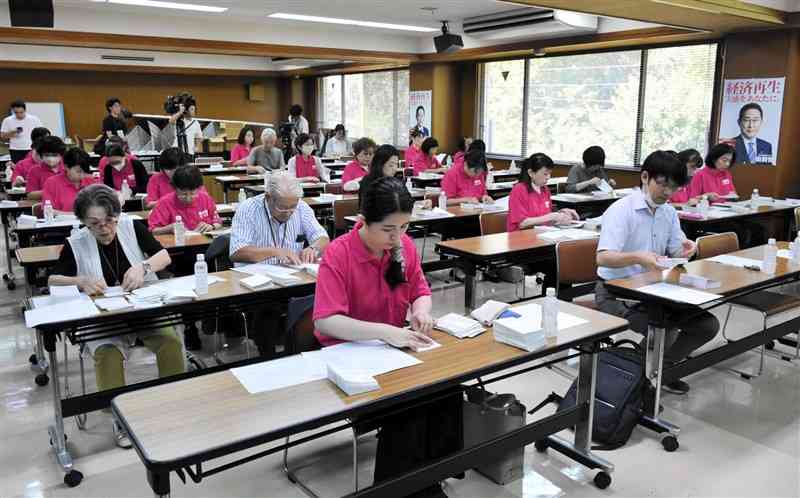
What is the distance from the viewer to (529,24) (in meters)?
8.73

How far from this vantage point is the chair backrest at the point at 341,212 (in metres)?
5.57

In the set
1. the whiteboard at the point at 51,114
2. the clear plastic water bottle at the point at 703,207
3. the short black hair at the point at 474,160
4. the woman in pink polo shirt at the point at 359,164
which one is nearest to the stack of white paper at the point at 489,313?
the short black hair at the point at 474,160

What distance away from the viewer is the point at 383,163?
17.4ft

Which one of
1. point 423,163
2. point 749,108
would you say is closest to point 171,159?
point 423,163

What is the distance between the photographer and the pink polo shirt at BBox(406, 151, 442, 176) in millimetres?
9258

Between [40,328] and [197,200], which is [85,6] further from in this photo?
[40,328]

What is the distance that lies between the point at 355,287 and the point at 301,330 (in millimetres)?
352

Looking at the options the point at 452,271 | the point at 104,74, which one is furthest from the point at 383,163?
the point at 104,74

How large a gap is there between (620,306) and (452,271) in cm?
285

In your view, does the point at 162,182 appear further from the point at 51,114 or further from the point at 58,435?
the point at 51,114

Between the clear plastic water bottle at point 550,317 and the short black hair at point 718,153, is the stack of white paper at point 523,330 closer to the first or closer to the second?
the clear plastic water bottle at point 550,317

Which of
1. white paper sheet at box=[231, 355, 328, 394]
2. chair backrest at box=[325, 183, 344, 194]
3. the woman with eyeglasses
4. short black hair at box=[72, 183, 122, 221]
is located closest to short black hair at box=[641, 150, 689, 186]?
white paper sheet at box=[231, 355, 328, 394]

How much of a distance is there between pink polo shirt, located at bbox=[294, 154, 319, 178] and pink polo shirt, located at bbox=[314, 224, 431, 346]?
19.1ft

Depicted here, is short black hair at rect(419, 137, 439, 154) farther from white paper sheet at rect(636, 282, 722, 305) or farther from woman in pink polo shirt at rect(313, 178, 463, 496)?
woman in pink polo shirt at rect(313, 178, 463, 496)
